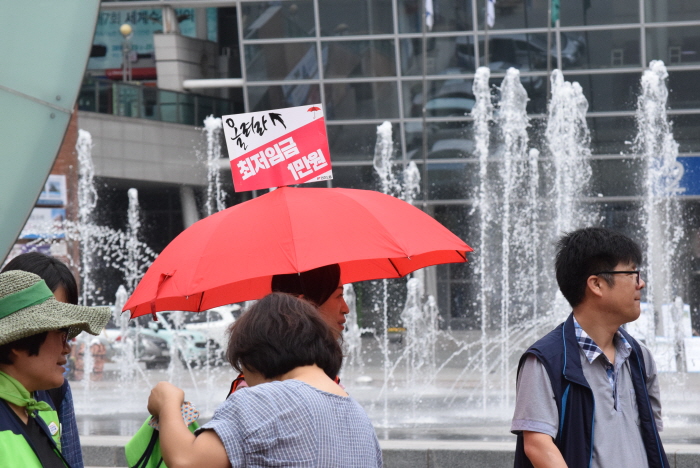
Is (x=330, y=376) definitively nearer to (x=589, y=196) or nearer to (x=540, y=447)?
(x=540, y=447)

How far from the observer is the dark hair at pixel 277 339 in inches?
81.0

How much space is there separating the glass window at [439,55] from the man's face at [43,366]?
20.0 metres

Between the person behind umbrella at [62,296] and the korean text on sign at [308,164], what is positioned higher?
the korean text on sign at [308,164]

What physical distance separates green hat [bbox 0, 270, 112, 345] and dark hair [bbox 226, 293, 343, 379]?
0.47 meters

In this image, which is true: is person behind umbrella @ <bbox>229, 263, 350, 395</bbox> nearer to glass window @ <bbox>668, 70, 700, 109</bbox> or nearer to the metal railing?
glass window @ <bbox>668, 70, 700, 109</bbox>

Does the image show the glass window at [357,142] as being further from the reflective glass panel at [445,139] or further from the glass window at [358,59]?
the glass window at [358,59]

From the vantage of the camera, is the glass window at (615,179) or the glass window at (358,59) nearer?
the glass window at (615,179)

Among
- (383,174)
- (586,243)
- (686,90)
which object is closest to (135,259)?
(383,174)

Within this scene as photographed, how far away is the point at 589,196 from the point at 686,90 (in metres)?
3.30

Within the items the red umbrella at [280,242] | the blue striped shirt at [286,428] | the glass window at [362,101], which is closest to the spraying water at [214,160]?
→ the glass window at [362,101]

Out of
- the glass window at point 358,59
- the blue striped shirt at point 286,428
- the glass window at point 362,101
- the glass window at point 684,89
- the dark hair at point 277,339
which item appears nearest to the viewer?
the blue striped shirt at point 286,428

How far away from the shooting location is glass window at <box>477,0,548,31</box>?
828 inches

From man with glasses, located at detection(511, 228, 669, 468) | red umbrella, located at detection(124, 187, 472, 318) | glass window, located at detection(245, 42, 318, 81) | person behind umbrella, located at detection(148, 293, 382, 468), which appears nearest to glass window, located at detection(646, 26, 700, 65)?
glass window, located at detection(245, 42, 318, 81)

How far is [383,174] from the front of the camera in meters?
22.5
